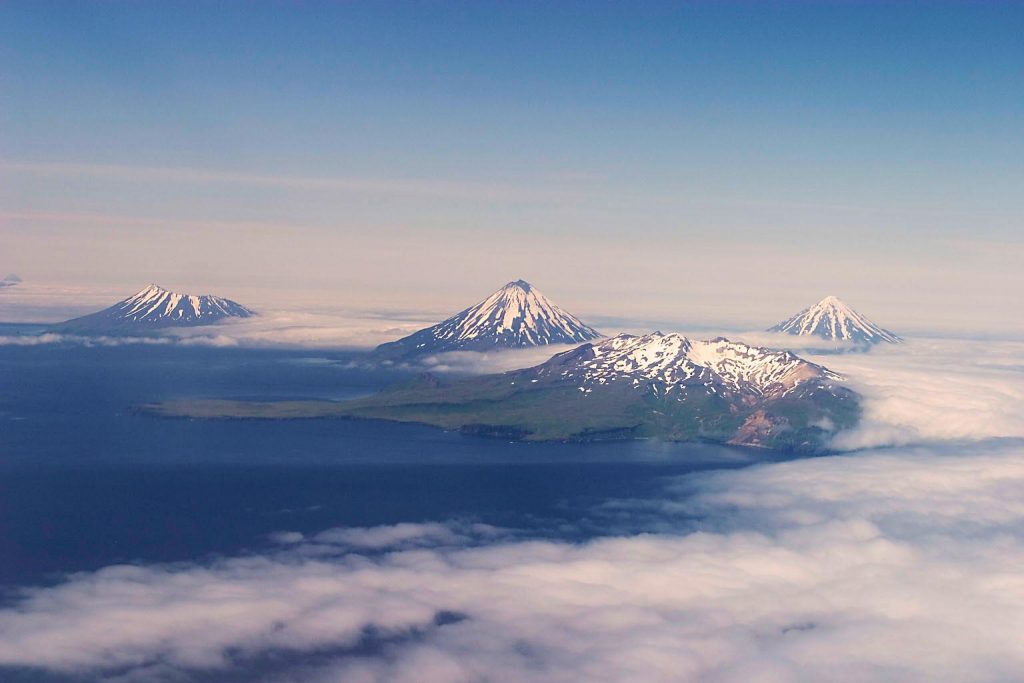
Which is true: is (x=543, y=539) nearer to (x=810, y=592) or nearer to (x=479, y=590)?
(x=479, y=590)

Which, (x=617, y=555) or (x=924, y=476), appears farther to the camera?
(x=924, y=476)

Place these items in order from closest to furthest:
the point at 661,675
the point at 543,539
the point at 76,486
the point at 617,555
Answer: the point at 661,675
the point at 617,555
the point at 543,539
the point at 76,486

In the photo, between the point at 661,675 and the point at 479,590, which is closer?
the point at 661,675

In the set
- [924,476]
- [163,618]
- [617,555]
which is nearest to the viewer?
[163,618]

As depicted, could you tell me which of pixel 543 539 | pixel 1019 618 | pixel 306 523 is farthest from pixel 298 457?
pixel 1019 618

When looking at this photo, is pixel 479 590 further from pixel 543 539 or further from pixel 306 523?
pixel 306 523

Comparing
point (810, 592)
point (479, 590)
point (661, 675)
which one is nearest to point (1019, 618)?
point (810, 592)

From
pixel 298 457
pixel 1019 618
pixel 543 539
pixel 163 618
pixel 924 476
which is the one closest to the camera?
pixel 163 618

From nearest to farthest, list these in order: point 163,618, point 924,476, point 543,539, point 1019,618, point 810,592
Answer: point 163,618 → point 1019,618 → point 810,592 → point 543,539 → point 924,476

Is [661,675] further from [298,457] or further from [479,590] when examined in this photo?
A: [298,457]
